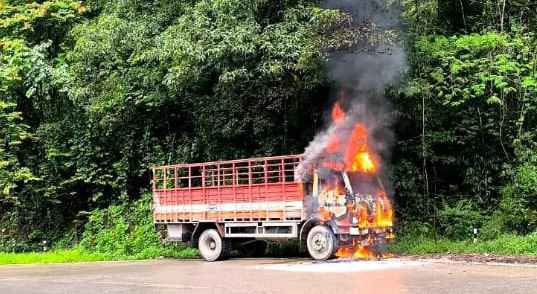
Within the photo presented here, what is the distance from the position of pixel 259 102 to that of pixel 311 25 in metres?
3.26

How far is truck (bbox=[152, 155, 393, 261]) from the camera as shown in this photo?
15.3 meters

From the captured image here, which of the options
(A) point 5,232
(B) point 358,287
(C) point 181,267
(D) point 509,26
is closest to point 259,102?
(C) point 181,267

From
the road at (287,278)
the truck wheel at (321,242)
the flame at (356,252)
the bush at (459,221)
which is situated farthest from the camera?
the bush at (459,221)

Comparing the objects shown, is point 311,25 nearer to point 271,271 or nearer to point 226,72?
point 226,72

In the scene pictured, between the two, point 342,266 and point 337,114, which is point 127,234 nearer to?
point 337,114

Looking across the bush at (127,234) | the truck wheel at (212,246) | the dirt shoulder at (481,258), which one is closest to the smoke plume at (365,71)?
the dirt shoulder at (481,258)

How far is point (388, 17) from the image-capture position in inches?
669

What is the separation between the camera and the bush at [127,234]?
2006 cm

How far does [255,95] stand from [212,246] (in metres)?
4.32

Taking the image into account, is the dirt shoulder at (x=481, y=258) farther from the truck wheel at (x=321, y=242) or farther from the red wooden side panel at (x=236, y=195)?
the red wooden side panel at (x=236, y=195)

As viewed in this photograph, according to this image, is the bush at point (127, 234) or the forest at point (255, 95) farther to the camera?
the bush at point (127, 234)

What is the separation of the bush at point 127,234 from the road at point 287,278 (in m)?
3.87

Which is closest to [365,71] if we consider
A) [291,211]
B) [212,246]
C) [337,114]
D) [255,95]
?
[337,114]

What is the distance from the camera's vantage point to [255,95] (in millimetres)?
18609
